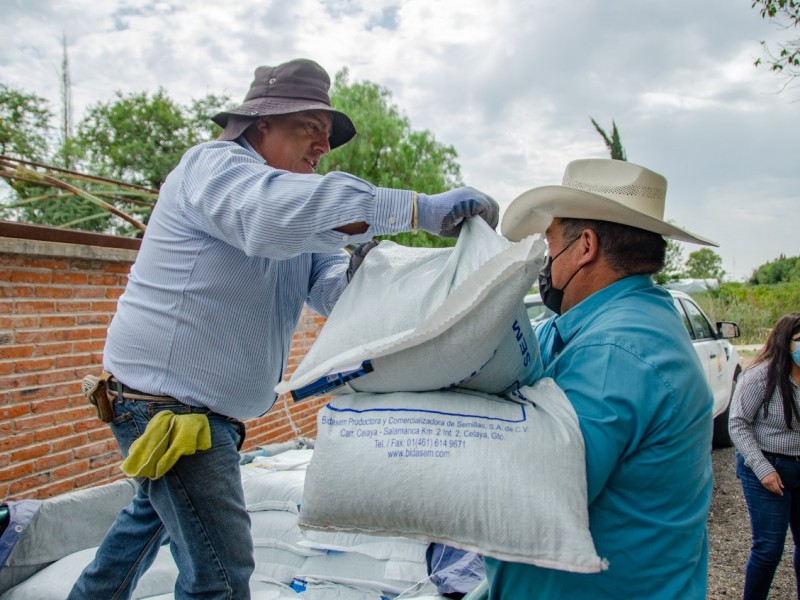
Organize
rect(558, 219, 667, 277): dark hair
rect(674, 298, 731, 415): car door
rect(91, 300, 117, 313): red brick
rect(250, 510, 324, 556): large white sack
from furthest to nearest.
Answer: rect(674, 298, 731, 415): car door → rect(91, 300, 117, 313): red brick → rect(250, 510, 324, 556): large white sack → rect(558, 219, 667, 277): dark hair

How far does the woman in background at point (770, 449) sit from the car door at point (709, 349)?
9.62 ft

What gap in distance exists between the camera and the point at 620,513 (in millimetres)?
1117

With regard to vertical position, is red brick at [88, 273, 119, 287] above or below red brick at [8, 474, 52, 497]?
above

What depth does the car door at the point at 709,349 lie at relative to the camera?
238 inches

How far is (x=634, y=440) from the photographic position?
1.10 m

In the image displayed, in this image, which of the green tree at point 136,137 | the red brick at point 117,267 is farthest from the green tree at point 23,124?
the red brick at point 117,267

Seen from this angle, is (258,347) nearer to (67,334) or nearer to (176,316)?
(176,316)

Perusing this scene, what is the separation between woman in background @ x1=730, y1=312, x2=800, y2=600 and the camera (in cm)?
293

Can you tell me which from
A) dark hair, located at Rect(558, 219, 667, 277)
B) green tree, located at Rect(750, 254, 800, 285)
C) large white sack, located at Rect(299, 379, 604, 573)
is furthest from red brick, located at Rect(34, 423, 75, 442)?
green tree, located at Rect(750, 254, 800, 285)

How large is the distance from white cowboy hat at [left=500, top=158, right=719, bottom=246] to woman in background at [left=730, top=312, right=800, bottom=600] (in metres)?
2.02

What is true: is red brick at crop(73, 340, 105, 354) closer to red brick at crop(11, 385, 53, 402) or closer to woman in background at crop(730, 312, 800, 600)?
red brick at crop(11, 385, 53, 402)

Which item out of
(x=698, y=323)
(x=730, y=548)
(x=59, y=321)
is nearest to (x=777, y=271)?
(x=698, y=323)

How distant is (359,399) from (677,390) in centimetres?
63

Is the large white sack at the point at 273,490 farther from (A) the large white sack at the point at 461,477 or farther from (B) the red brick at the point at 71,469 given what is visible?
(A) the large white sack at the point at 461,477
